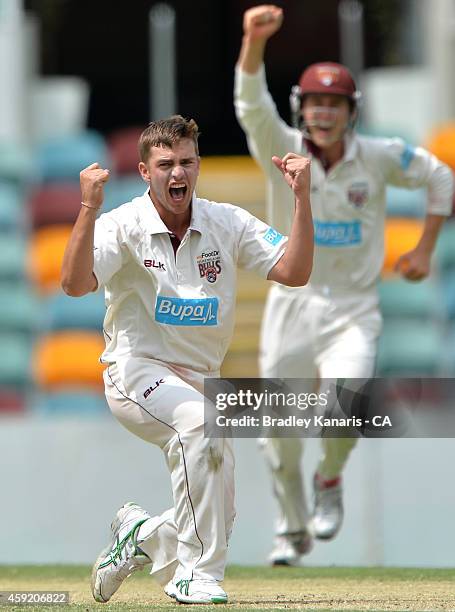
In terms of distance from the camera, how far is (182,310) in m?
4.92

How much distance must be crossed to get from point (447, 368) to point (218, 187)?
2137 mm

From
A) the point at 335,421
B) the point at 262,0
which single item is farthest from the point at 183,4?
the point at 335,421

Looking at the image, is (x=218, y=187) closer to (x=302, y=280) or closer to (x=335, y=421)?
(x=335, y=421)

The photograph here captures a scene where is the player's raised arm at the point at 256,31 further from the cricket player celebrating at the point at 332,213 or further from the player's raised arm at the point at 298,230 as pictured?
the player's raised arm at the point at 298,230

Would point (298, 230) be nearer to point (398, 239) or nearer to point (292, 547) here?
point (292, 547)

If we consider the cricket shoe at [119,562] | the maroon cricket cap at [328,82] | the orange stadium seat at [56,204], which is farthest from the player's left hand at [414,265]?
the orange stadium seat at [56,204]

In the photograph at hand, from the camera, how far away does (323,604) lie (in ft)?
15.6

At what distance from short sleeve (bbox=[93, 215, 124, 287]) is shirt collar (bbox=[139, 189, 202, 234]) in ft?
0.31

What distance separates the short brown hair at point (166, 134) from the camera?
486 centimetres

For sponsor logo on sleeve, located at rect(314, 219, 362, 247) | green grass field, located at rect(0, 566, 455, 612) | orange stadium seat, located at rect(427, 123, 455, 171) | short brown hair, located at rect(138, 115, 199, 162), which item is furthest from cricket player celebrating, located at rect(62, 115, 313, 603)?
orange stadium seat, located at rect(427, 123, 455, 171)

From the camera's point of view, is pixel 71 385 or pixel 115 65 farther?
pixel 115 65

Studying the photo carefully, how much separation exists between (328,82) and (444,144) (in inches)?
182

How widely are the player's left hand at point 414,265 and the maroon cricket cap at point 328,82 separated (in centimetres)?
68

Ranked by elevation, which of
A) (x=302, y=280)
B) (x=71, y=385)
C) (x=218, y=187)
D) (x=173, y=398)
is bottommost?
(x=71, y=385)
